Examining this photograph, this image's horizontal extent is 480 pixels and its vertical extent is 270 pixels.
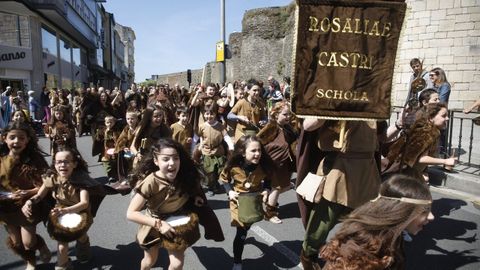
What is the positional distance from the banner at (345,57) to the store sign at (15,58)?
20.8 meters

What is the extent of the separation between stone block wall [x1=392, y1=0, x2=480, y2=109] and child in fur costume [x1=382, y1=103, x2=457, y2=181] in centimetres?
839

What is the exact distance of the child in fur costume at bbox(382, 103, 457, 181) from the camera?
3.44 m

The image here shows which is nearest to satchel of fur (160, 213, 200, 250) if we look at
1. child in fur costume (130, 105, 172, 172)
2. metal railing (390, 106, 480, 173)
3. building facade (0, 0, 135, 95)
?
child in fur costume (130, 105, 172, 172)

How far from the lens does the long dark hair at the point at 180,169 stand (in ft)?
10.1

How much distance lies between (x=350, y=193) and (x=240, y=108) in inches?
172

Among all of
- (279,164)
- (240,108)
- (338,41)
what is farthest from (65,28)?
(338,41)

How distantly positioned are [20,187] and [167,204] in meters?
1.53

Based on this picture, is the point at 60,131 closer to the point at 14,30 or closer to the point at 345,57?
the point at 345,57

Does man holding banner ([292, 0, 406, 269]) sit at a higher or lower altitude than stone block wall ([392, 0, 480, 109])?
lower

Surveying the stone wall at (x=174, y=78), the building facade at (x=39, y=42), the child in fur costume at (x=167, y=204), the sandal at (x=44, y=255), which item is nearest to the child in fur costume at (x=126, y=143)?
the sandal at (x=44, y=255)

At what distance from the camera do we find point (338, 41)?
7.80 feet

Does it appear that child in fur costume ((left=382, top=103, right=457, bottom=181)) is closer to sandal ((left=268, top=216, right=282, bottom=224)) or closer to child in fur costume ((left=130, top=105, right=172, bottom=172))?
sandal ((left=268, top=216, right=282, bottom=224))

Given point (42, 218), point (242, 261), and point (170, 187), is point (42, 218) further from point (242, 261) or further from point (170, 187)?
point (242, 261)

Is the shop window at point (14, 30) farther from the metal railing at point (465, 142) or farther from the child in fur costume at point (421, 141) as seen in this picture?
the child in fur costume at point (421, 141)
